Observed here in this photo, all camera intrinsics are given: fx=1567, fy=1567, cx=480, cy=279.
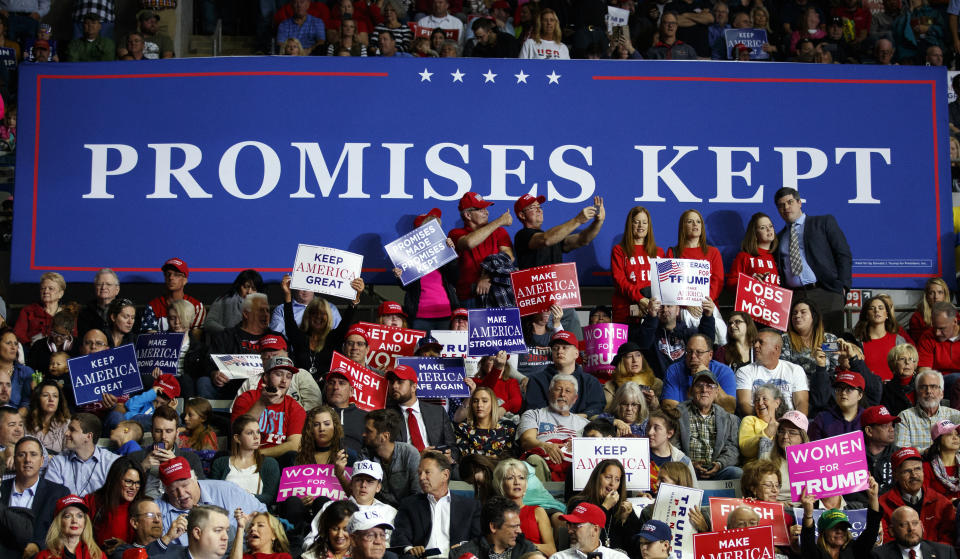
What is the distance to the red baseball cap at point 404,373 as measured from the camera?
10.6 meters

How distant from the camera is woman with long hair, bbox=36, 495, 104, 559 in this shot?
8836mm

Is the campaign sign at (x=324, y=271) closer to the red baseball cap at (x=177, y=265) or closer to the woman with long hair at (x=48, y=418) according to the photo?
the red baseball cap at (x=177, y=265)

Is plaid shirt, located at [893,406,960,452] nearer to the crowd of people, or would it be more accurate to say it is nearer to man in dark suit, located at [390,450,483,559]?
the crowd of people

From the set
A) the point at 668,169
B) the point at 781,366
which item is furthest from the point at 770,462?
the point at 668,169

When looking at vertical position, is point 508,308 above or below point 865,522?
above

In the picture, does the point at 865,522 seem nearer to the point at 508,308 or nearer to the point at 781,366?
the point at 781,366

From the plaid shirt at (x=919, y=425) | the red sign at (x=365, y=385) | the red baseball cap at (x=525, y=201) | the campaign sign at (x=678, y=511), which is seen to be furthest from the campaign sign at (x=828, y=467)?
the red baseball cap at (x=525, y=201)

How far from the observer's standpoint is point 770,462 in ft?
32.1

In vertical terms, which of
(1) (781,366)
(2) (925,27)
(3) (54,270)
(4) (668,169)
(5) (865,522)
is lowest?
(5) (865,522)

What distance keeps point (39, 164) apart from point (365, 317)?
127 inches

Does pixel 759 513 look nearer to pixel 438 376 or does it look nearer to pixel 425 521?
pixel 425 521

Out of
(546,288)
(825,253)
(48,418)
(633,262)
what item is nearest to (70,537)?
(48,418)

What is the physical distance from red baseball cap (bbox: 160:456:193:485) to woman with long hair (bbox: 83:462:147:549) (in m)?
0.21

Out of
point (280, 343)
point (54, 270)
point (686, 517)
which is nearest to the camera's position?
point (686, 517)
